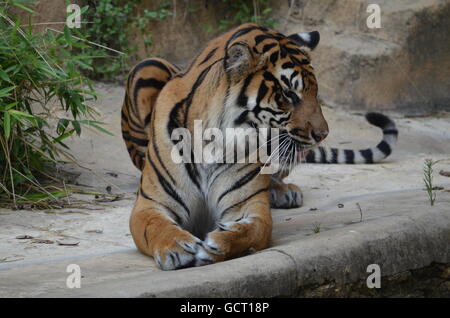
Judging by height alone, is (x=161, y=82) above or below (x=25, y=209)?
above

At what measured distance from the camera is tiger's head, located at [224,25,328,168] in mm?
3850

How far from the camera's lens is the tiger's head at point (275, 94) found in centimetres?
385

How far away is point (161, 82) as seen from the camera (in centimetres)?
544

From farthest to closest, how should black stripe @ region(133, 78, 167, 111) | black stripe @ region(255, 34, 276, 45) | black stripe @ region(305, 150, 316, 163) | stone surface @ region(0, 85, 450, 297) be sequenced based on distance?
black stripe @ region(305, 150, 316, 163) → black stripe @ region(133, 78, 167, 111) → black stripe @ region(255, 34, 276, 45) → stone surface @ region(0, 85, 450, 297)

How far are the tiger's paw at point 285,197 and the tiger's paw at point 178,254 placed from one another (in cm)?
190

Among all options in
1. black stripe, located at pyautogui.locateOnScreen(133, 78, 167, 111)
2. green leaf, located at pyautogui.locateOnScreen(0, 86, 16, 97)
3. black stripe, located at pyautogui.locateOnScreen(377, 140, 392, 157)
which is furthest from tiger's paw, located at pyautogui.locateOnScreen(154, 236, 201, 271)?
black stripe, located at pyautogui.locateOnScreen(377, 140, 392, 157)

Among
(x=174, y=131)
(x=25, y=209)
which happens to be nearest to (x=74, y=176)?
(x=25, y=209)

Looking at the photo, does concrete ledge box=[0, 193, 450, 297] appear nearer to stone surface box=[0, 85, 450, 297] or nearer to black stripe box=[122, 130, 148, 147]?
stone surface box=[0, 85, 450, 297]

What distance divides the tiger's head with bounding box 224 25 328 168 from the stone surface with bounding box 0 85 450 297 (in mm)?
545

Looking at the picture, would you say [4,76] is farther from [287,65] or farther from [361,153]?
[361,153]
